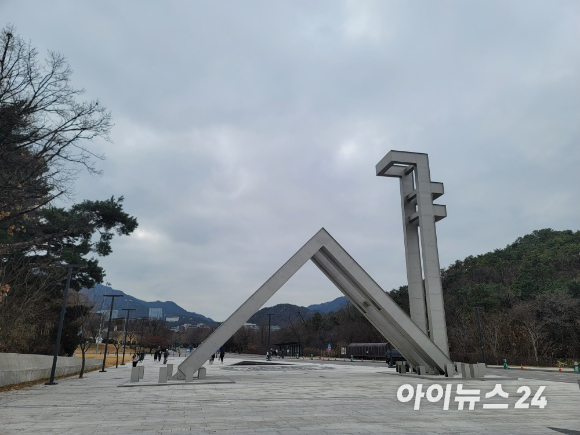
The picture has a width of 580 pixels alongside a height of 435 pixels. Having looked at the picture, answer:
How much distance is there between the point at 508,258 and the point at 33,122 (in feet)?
273

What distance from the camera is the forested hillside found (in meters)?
44.7

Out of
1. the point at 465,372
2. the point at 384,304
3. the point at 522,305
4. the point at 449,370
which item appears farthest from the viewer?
the point at 522,305

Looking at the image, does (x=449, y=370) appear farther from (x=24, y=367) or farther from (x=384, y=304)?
(x=24, y=367)

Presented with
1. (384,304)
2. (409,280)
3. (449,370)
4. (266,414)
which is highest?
(409,280)

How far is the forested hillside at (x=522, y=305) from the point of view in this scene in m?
44.7

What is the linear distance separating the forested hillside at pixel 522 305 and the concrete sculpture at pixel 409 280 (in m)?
25.6

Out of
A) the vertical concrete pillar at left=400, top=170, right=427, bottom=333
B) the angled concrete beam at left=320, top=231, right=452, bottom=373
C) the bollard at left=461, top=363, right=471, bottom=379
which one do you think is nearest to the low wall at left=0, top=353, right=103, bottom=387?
the angled concrete beam at left=320, top=231, right=452, bottom=373

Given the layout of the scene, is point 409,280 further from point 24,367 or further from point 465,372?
point 24,367

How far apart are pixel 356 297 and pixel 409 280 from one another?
365 centimetres

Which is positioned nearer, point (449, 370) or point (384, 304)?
point (384, 304)

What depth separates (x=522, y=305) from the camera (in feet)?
164

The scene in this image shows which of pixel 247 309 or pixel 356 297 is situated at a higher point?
pixel 356 297

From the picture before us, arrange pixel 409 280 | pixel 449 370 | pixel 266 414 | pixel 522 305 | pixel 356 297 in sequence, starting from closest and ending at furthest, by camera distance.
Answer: pixel 266 414 → pixel 449 370 → pixel 356 297 → pixel 409 280 → pixel 522 305

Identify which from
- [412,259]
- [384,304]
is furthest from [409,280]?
[384,304]
